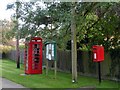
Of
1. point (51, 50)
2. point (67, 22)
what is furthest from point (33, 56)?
point (67, 22)

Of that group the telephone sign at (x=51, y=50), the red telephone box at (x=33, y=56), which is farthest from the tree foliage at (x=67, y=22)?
the red telephone box at (x=33, y=56)

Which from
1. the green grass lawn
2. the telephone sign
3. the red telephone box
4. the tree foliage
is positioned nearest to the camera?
the green grass lawn

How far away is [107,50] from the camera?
18297mm

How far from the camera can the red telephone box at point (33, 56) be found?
2077 centimetres

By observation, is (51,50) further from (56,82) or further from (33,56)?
(56,82)

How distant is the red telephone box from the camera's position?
20773 mm

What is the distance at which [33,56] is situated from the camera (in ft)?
69.1

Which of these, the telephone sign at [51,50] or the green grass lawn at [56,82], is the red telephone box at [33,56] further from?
the green grass lawn at [56,82]

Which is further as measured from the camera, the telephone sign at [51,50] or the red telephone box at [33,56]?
the red telephone box at [33,56]

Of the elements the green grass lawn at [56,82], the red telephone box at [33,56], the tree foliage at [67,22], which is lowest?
the green grass lawn at [56,82]

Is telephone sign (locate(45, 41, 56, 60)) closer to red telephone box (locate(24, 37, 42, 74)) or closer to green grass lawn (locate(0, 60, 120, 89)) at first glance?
green grass lawn (locate(0, 60, 120, 89))

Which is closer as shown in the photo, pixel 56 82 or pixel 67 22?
pixel 67 22

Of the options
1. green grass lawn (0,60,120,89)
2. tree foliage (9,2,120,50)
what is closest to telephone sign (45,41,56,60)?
tree foliage (9,2,120,50)

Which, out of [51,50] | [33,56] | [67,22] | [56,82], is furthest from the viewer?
[33,56]
